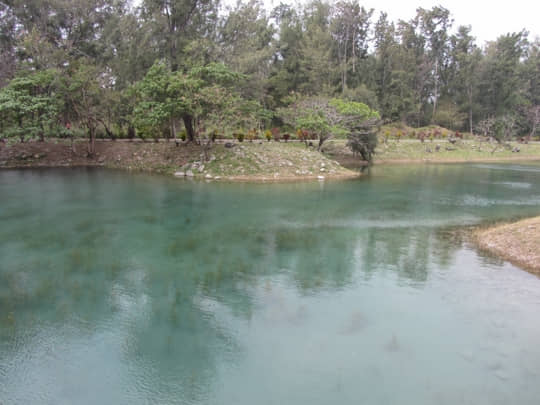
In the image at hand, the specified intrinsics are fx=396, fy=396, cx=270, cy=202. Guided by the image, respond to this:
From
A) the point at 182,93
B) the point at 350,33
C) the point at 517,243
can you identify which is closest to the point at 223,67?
the point at 182,93

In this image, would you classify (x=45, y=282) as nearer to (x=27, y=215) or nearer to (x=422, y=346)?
(x=27, y=215)

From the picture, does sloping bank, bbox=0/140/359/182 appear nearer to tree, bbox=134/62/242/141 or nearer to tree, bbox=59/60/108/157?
tree, bbox=59/60/108/157

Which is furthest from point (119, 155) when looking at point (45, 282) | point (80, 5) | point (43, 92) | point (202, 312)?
point (202, 312)

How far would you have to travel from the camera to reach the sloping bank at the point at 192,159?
27.8m

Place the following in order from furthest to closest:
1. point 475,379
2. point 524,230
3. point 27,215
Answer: point 27,215 → point 524,230 → point 475,379

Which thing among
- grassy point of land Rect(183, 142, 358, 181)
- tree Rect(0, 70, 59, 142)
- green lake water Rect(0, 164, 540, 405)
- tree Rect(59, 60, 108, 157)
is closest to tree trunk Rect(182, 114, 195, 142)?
grassy point of land Rect(183, 142, 358, 181)

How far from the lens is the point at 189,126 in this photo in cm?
3148

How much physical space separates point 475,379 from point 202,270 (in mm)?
7240

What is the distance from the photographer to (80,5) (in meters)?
35.7

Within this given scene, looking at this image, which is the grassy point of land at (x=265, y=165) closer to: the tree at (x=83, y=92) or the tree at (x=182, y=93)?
the tree at (x=182, y=93)

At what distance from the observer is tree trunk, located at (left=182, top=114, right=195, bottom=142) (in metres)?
30.7

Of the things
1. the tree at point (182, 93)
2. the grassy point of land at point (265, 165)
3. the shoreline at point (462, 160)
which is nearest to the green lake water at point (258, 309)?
the grassy point of land at point (265, 165)

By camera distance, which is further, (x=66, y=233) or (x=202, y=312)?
(x=66, y=233)

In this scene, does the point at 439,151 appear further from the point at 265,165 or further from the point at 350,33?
the point at 265,165
